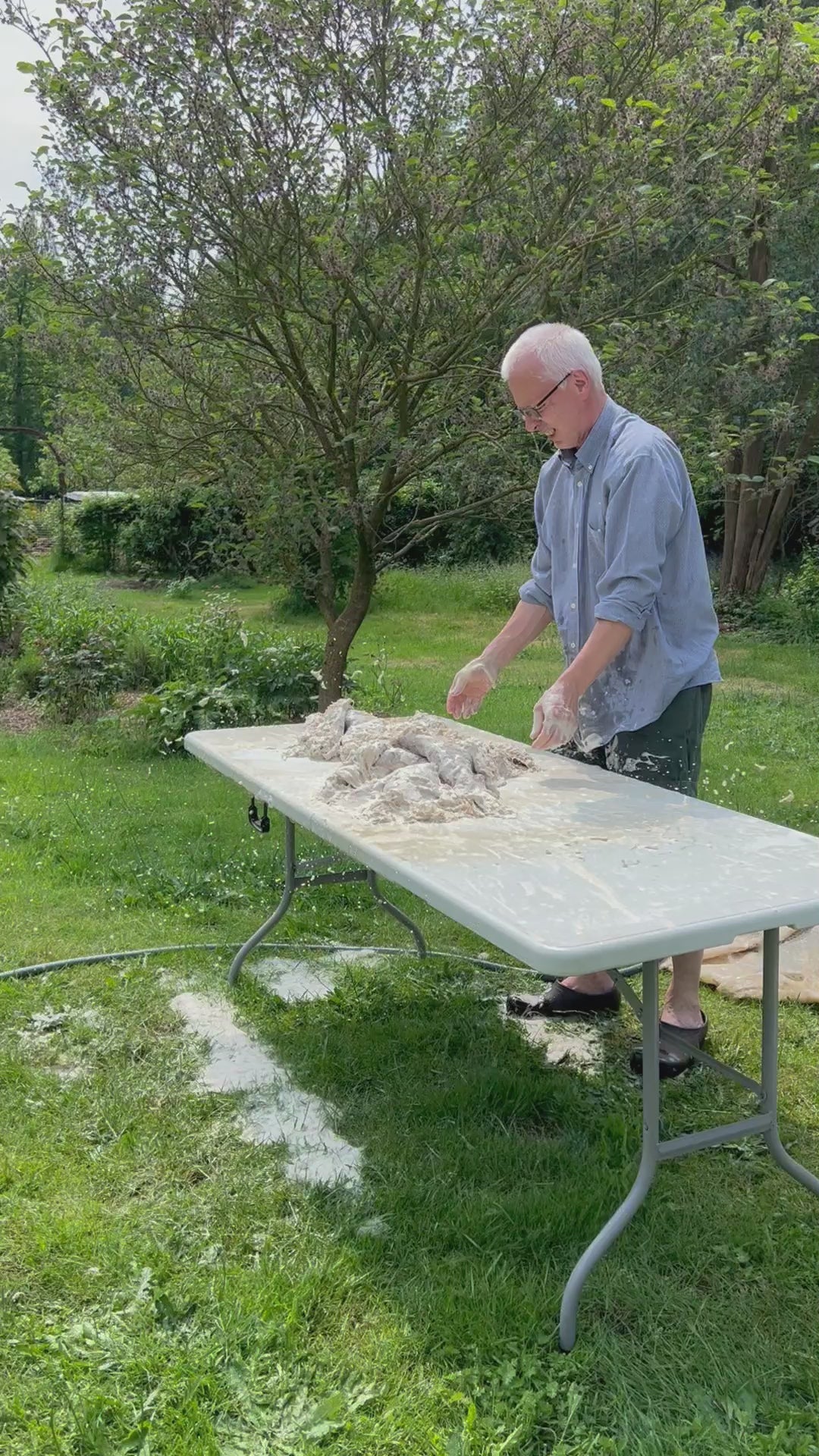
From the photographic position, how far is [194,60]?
15.0 feet

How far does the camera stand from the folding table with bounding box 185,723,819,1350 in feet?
6.22

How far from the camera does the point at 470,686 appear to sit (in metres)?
3.37

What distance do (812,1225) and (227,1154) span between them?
1.35 metres

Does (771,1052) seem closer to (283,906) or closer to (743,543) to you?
(283,906)

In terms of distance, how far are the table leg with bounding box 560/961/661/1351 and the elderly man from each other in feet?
2.35

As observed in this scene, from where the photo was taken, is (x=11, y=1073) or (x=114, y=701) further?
(x=114, y=701)

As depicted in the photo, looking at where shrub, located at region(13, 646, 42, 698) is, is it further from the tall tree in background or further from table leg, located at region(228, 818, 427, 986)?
table leg, located at region(228, 818, 427, 986)

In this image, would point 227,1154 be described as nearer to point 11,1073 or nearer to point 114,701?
point 11,1073

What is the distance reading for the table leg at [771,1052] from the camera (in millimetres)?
2361

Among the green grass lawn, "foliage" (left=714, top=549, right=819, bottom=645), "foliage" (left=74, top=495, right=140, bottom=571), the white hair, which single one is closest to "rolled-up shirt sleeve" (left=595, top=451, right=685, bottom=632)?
the white hair

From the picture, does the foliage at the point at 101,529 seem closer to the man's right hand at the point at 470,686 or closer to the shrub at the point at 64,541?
the shrub at the point at 64,541

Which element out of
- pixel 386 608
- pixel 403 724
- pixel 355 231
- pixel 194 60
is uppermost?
pixel 194 60

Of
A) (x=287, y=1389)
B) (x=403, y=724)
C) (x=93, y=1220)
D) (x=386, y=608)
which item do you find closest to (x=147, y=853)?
(x=403, y=724)

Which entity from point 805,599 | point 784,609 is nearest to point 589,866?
point 784,609
